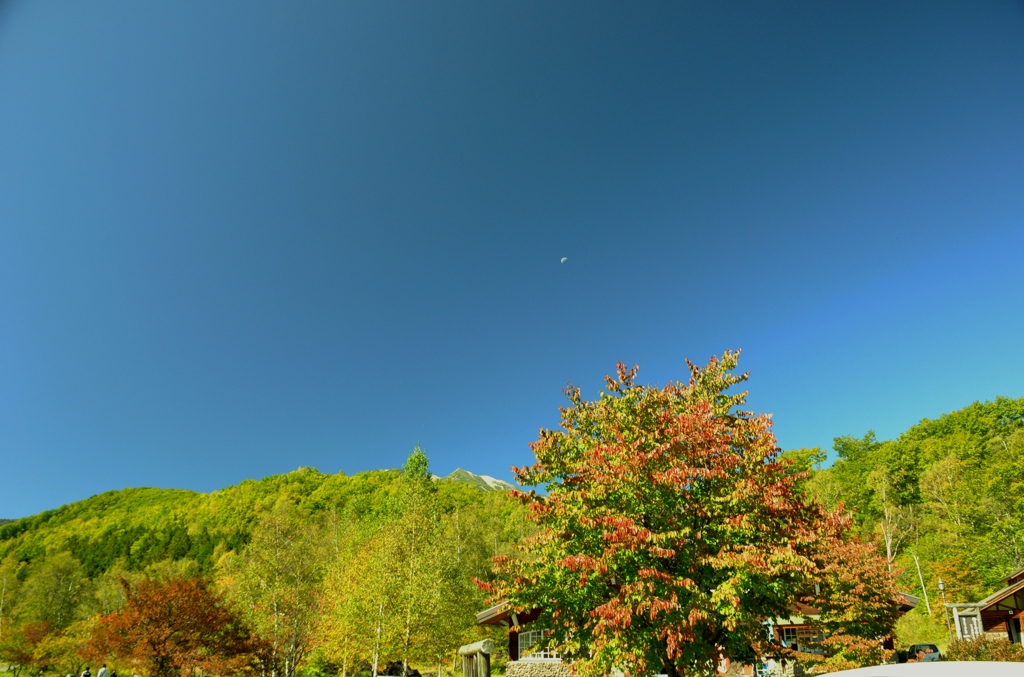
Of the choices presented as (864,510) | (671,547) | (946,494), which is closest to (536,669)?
(671,547)

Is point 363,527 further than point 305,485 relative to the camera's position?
No

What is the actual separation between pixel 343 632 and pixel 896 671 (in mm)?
29504

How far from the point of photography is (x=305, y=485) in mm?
99125

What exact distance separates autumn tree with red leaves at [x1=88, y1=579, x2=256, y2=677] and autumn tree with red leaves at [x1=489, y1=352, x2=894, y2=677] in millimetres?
15027

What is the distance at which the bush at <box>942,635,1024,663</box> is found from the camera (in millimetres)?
18409

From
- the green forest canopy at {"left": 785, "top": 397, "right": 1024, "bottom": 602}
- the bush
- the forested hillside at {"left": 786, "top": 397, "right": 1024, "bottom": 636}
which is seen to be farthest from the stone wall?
the green forest canopy at {"left": 785, "top": 397, "right": 1024, "bottom": 602}

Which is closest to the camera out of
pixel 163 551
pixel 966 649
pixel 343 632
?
pixel 966 649

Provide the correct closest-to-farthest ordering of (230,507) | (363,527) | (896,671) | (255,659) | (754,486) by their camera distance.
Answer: (896,671) < (754,486) < (255,659) < (363,527) < (230,507)

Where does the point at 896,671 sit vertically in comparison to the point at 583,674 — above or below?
above

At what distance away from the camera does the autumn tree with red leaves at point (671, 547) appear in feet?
27.9

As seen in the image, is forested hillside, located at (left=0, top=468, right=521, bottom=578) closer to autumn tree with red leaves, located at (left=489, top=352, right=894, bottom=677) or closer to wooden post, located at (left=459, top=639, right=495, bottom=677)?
autumn tree with red leaves, located at (left=489, top=352, right=894, bottom=677)

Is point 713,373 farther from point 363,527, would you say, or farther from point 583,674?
point 363,527


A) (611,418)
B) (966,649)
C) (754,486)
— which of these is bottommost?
(966,649)

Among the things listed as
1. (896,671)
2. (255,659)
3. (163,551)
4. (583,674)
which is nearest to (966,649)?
(583,674)
